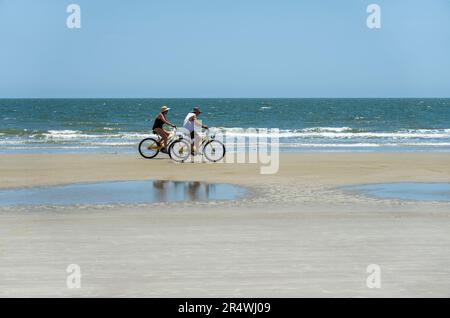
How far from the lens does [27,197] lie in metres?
11.7

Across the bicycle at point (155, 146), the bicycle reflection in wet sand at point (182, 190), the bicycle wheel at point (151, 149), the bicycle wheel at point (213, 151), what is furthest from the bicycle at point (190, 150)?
the bicycle reflection in wet sand at point (182, 190)

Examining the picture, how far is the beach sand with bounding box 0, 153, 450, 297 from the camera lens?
18.8 feet

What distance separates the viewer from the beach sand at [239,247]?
5.73 m

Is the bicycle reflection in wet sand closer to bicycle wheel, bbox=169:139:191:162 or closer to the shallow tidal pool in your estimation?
the shallow tidal pool

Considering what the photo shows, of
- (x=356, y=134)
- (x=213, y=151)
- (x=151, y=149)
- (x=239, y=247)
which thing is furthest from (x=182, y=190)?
(x=356, y=134)

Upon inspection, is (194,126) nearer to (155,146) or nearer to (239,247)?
(155,146)

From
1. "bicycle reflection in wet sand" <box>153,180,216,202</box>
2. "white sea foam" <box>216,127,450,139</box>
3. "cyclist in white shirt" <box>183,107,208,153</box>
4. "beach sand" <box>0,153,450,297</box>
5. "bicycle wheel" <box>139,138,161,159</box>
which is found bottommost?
"white sea foam" <box>216,127,450,139</box>

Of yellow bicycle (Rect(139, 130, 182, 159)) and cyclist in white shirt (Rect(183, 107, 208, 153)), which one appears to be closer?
cyclist in white shirt (Rect(183, 107, 208, 153))

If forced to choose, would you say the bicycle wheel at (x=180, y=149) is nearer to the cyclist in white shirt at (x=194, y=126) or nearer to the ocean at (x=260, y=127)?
the cyclist in white shirt at (x=194, y=126)

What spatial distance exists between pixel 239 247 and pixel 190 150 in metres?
11.3

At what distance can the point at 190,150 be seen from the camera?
725 inches

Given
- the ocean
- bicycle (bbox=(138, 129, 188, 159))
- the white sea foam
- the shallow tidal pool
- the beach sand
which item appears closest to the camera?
the beach sand

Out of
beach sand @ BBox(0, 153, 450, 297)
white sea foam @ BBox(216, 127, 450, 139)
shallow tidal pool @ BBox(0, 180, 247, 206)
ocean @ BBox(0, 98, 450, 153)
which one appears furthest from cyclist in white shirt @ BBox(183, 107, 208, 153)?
white sea foam @ BBox(216, 127, 450, 139)
